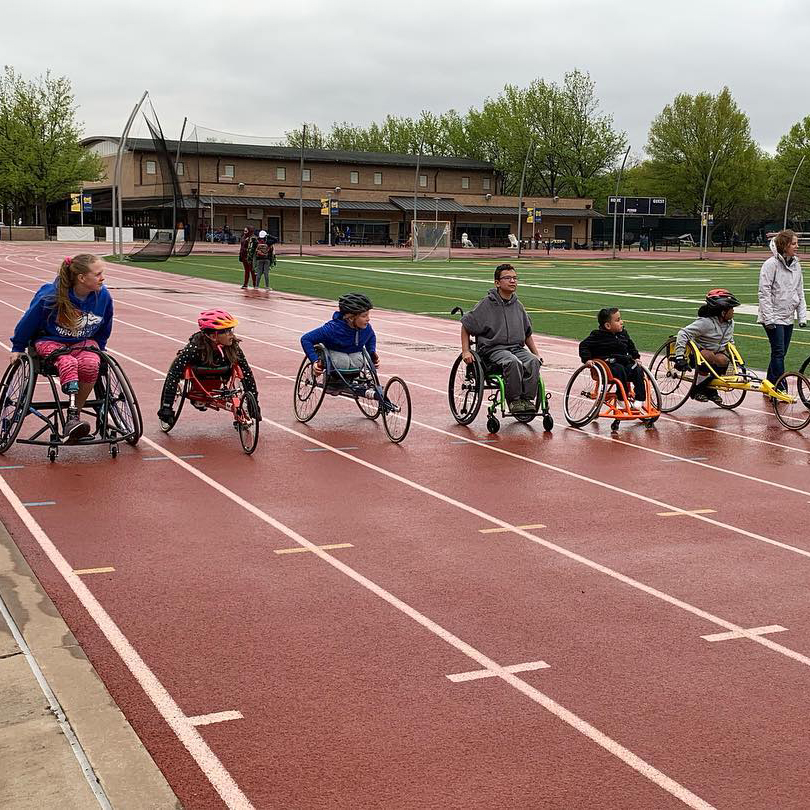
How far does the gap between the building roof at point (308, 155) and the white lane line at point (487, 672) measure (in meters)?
74.4

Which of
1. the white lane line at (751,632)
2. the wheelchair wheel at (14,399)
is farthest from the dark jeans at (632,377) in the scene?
the white lane line at (751,632)

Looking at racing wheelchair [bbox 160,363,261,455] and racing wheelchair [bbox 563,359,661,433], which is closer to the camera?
racing wheelchair [bbox 160,363,261,455]

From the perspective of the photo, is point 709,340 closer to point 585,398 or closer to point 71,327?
point 585,398

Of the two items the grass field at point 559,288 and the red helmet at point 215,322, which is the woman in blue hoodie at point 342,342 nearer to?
the red helmet at point 215,322

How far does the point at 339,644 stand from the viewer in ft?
17.1

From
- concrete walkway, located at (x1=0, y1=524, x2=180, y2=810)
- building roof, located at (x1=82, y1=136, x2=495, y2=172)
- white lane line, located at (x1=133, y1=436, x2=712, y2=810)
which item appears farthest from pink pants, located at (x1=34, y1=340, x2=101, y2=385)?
building roof, located at (x1=82, y1=136, x2=495, y2=172)

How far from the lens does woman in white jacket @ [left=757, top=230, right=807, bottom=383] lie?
1270 centimetres

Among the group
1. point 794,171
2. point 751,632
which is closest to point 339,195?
point 794,171

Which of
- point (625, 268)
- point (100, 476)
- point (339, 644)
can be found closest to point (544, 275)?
point (625, 268)

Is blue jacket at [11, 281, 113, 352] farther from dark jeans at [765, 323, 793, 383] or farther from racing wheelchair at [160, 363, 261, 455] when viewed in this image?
dark jeans at [765, 323, 793, 383]

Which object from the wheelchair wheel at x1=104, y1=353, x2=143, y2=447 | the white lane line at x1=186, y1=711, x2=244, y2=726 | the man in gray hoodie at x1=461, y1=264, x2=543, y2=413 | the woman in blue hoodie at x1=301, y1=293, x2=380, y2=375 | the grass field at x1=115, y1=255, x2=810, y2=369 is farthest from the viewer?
the grass field at x1=115, y1=255, x2=810, y2=369

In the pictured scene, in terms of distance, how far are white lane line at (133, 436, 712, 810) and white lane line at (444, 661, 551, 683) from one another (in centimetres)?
3

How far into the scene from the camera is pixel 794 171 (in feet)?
355

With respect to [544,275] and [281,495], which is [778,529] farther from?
[544,275]
